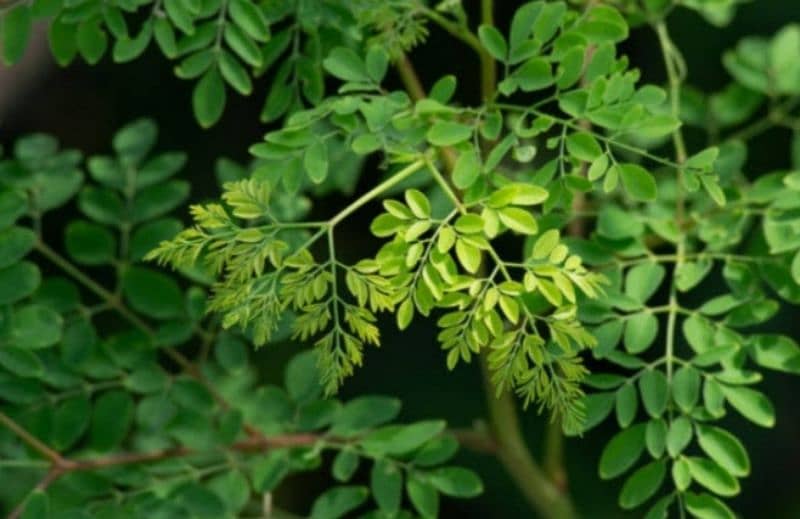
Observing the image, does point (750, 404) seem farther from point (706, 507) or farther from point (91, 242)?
point (91, 242)

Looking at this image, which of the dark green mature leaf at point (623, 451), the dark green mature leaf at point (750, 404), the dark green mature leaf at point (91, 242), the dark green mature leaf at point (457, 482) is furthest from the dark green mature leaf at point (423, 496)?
the dark green mature leaf at point (91, 242)

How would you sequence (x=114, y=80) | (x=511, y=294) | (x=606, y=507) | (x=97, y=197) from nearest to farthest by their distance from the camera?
(x=511, y=294)
(x=97, y=197)
(x=606, y=507)
(x=114, y=80)

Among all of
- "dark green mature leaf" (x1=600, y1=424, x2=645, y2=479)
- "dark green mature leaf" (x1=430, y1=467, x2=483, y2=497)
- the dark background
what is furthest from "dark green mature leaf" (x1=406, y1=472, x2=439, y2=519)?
the dark background

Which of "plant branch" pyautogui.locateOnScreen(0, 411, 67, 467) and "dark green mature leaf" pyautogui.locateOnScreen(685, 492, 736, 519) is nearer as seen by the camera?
"dark green mature leaf" pyautogui.locateOnScreen(685, 492, 736, 519)

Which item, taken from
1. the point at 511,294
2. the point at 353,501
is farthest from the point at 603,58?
the point at 353,501

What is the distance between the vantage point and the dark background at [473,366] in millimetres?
2283

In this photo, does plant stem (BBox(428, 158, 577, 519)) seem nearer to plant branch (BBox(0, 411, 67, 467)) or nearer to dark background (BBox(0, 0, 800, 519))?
plant branch (BBox(0, 411, 67, 467))

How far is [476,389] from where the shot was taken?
7.68 feet

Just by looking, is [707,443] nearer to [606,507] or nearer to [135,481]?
[135,481]

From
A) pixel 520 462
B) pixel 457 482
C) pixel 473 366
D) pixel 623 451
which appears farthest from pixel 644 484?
pixel 473 366

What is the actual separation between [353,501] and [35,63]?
65.2 inches

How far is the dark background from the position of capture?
228cm

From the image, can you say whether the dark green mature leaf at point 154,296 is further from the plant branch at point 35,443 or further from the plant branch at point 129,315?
the plant branch at point 35,443

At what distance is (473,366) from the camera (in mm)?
2314
